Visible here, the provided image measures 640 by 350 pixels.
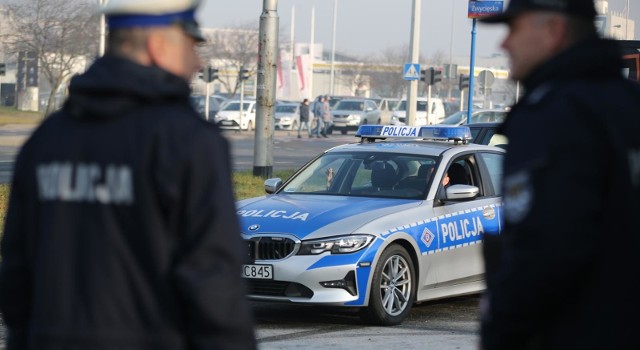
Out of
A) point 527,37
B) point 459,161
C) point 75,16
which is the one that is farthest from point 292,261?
point 75,16

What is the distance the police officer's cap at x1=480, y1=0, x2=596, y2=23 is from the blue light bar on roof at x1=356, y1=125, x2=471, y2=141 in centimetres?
797

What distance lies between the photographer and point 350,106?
5291 cm

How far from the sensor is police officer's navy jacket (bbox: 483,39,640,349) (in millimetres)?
2807

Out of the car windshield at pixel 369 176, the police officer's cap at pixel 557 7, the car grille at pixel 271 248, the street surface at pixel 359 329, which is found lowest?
the street surface at pixel 359 329

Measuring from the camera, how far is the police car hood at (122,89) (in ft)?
9.80

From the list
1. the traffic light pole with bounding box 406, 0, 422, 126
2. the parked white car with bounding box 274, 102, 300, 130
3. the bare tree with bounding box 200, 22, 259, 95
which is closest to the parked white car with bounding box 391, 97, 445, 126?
the parked white car with bounding box 274, 102, 300, 130

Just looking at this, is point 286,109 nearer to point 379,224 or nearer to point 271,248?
point 379,224

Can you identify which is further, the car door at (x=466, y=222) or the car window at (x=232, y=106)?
the car window at (x=232, y=106)

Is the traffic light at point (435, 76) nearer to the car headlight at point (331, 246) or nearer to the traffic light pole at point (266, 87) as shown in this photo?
the traffic light pole at point (266, 87)

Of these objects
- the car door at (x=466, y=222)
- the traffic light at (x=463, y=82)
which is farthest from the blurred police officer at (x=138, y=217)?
the traffic light at (x=463, y=82)

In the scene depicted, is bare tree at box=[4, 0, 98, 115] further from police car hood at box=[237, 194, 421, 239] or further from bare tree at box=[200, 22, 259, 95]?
police car hood at box=[237, 194, 421, 239]

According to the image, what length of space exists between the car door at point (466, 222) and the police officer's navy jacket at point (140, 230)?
688 cm

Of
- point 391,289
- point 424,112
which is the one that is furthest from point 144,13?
point 424,112

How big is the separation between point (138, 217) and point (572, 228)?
1.05 metres
